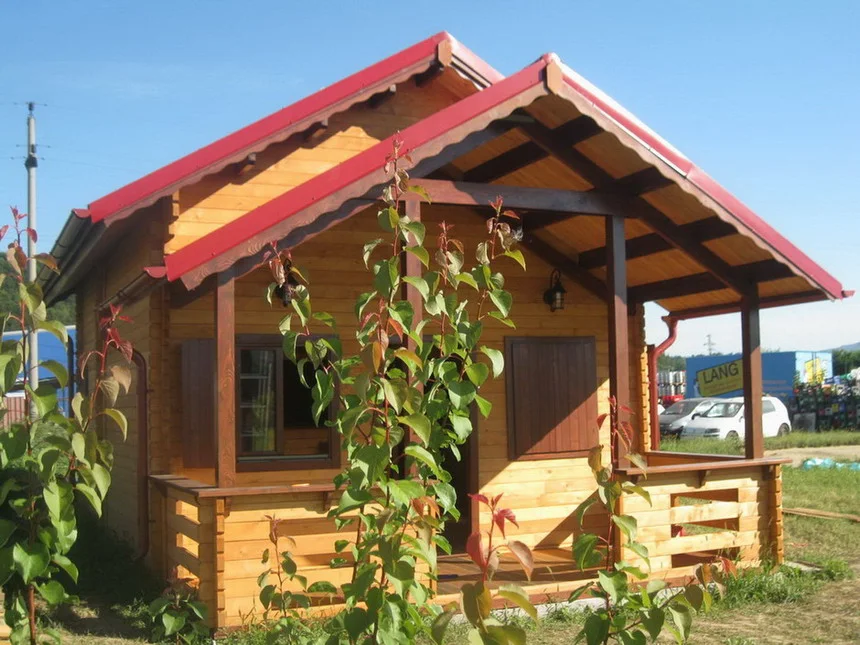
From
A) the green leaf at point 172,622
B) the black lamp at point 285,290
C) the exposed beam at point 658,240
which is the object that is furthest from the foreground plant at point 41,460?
the exposed beam at point 658,240

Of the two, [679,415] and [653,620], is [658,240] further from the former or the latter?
[679,415]

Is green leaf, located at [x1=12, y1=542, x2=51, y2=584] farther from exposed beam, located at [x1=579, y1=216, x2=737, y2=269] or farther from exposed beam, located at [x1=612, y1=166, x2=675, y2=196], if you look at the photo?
exposed beam, located at [x1=579, y1=216, x2=737, y2=269]

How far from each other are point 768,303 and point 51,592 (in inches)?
310

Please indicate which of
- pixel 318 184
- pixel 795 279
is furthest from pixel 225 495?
pixel 795 279

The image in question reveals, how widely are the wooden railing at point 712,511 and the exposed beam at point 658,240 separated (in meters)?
2.05

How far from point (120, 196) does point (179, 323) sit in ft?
4.09

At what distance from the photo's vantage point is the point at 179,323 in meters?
9.06

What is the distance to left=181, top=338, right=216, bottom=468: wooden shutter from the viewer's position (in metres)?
8.85

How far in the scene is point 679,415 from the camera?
31547mm

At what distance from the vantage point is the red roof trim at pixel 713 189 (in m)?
8.08

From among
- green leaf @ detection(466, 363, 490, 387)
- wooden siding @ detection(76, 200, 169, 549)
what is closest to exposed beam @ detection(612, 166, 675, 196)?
wooden siding @ detection(76, 200, 169, 549)

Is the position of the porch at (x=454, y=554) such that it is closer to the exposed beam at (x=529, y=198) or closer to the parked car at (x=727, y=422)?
the exposed beam at (x=529, y=198)

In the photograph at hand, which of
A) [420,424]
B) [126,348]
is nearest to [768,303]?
[420,424]

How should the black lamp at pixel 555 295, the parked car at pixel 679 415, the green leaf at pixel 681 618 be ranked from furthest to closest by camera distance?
the parked car at pixel 679 415
the black lamp at pixel 555 295
the green leaf at pixel 681 618
